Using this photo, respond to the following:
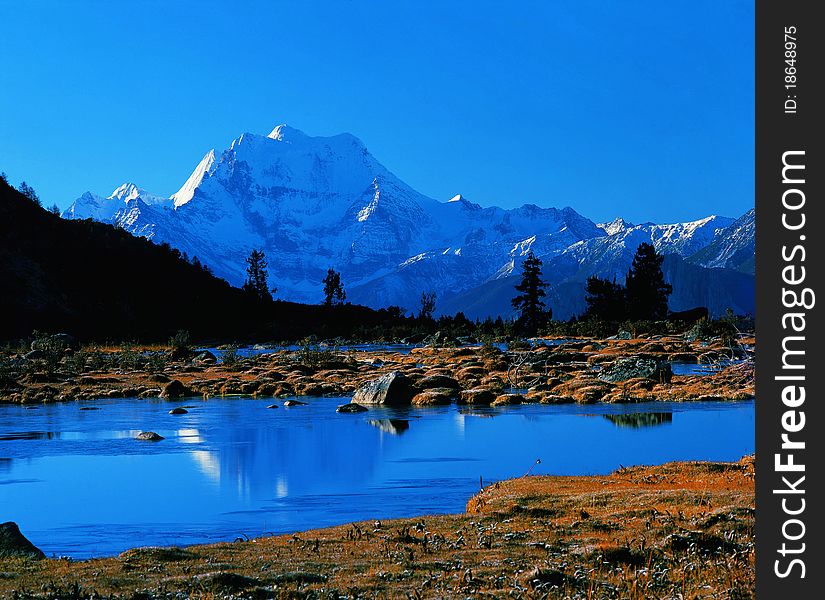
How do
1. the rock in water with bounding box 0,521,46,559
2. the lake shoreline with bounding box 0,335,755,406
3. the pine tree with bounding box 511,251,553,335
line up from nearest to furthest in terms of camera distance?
the rock in water with bounding box 0,521,46,559 → the lake shoreline with bounding box 0,335,755,406 → the pine tree with bounding box 511,251,553,335

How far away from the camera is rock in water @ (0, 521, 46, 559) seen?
57.6 feet

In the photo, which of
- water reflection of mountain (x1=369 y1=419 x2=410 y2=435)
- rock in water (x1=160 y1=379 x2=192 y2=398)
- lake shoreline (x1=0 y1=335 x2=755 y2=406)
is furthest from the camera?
rock in water (x1=160 y1=379 x2=192 y2=398)

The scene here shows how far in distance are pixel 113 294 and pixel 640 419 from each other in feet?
431

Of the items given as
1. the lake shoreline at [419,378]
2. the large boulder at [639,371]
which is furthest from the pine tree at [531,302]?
the large boulder at [639,371]

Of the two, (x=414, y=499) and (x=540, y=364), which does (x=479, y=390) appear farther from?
(x=414, y=499)

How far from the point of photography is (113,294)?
159m

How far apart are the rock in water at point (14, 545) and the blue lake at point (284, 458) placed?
1941mm

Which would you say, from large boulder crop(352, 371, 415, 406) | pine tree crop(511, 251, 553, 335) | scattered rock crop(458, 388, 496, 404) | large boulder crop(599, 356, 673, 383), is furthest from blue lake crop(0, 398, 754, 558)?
pine tree crop(511, 251, 553, 335)

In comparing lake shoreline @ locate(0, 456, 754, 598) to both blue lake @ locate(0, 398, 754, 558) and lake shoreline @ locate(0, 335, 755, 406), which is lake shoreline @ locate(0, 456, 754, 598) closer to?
blue lake @ locate(0, 398, 754, 558)

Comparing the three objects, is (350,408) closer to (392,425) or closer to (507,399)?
(392,425)

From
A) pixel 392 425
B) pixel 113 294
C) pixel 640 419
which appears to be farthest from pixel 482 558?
pixel 113 294

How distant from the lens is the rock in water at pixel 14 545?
17547 millimetres

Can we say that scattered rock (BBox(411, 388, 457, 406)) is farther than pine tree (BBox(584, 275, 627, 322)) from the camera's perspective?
No

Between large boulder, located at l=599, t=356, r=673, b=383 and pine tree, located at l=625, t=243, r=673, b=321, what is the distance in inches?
3159
